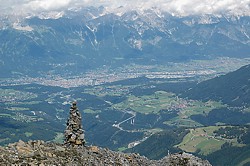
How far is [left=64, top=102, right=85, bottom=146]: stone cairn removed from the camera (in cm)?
4525

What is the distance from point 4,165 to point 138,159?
59.8 feet

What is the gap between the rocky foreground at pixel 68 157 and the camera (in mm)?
35719

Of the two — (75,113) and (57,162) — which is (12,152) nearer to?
(57,162)

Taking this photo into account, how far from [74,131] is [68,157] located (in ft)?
20.7

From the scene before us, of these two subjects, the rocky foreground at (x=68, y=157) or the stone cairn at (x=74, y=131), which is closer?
the rocky foreground at (x=68, y=157)

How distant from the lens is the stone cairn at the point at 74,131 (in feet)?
148

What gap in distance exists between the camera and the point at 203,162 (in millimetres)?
50312

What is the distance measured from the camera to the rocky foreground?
117 ft

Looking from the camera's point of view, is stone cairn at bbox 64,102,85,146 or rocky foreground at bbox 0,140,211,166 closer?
rocky foreground at bbox 0,140,211,166

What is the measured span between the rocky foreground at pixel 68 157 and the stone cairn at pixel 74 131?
1.28 metres

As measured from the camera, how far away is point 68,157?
39906 millimetres

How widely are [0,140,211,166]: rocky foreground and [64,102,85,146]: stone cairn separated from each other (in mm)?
1284

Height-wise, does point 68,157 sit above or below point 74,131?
below

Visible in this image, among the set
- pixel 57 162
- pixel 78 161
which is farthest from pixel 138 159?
pixel 57 162
